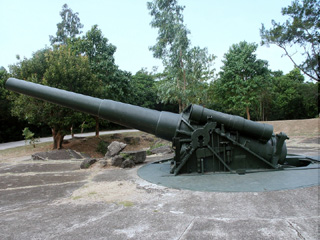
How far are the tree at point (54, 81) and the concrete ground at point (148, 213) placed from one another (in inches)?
375

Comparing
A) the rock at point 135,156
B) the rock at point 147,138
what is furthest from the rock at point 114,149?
the rock at point 147,138

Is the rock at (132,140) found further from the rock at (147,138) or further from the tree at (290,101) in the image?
the tree at (290,101)

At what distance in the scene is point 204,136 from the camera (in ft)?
17.0

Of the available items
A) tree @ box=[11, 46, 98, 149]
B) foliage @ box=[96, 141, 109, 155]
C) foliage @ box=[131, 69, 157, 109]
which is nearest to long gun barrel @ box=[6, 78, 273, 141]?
tree @ box=[11, 46, 98, 149]

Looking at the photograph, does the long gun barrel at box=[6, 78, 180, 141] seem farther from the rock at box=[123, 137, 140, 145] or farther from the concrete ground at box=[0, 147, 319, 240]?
the rock at box=[123, 137, 140, 145]

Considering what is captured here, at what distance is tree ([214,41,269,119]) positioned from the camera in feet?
77.8

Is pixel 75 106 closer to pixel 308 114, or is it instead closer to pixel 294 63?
pixel 294 63

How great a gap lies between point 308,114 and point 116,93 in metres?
30.2

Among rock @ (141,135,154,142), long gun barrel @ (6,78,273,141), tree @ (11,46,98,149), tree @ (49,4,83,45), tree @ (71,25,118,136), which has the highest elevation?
tree @ (49,4,83,45)

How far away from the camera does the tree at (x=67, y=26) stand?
1099 inches

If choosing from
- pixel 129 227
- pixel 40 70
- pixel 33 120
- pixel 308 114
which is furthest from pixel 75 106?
pixel 308 114

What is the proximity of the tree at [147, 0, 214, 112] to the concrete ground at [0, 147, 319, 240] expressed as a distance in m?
17.2

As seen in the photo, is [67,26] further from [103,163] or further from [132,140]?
[103,163]

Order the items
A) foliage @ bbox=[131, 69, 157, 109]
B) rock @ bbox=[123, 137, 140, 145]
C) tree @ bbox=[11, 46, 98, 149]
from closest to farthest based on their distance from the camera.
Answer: tree @ bbox=[11, 46, 98, 149]
rock @ bbox=[123, 137, 140, 145]
foliage @ bbox=[131, 69, 157, 109]
